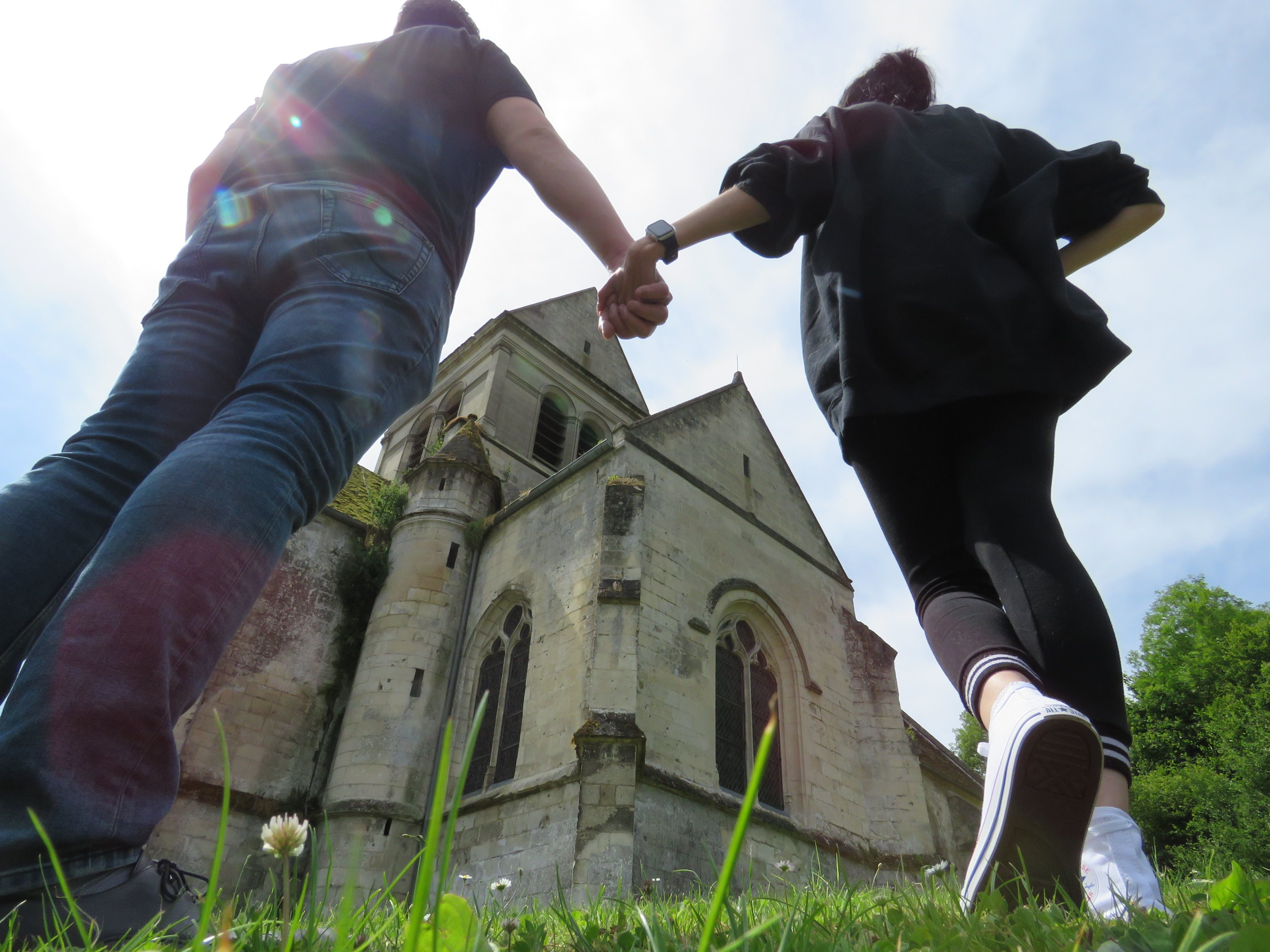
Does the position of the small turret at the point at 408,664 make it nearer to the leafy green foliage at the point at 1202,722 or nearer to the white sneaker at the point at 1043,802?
the white sneaker at the point at 1043,802

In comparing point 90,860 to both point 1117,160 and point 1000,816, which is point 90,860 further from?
point 1117,160

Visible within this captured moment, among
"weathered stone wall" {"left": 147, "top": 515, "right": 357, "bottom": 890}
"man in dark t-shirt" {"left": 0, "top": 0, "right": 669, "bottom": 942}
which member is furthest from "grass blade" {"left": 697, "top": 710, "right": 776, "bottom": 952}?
"weathered stone wall" {"left": 147, "top": 515, "right": 357, "bottom": 890}

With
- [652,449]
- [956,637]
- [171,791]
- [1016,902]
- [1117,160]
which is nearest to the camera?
[171,791]

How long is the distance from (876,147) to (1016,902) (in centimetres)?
217

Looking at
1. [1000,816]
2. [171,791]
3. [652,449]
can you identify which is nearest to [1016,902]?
[1000,816]

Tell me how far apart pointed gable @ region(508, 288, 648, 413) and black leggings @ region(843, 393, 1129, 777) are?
1943 centimetres

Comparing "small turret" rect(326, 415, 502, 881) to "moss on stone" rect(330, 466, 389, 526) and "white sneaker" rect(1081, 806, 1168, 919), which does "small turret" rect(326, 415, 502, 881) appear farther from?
"white sneaker" rect(1081, 806, 1168, 919)

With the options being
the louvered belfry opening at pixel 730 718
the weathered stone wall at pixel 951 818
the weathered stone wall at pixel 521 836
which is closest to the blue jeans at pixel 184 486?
the weathered stone wall at pixel 521 836

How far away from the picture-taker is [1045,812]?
150 centimetres

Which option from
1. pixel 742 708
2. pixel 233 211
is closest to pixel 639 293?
pixel 233 211

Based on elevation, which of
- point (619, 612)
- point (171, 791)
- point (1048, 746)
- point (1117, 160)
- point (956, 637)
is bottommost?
point (171, 791)

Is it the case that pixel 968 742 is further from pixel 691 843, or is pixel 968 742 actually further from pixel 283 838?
pixel 283 838

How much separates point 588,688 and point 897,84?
8.22m

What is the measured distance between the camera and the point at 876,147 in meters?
2.57
